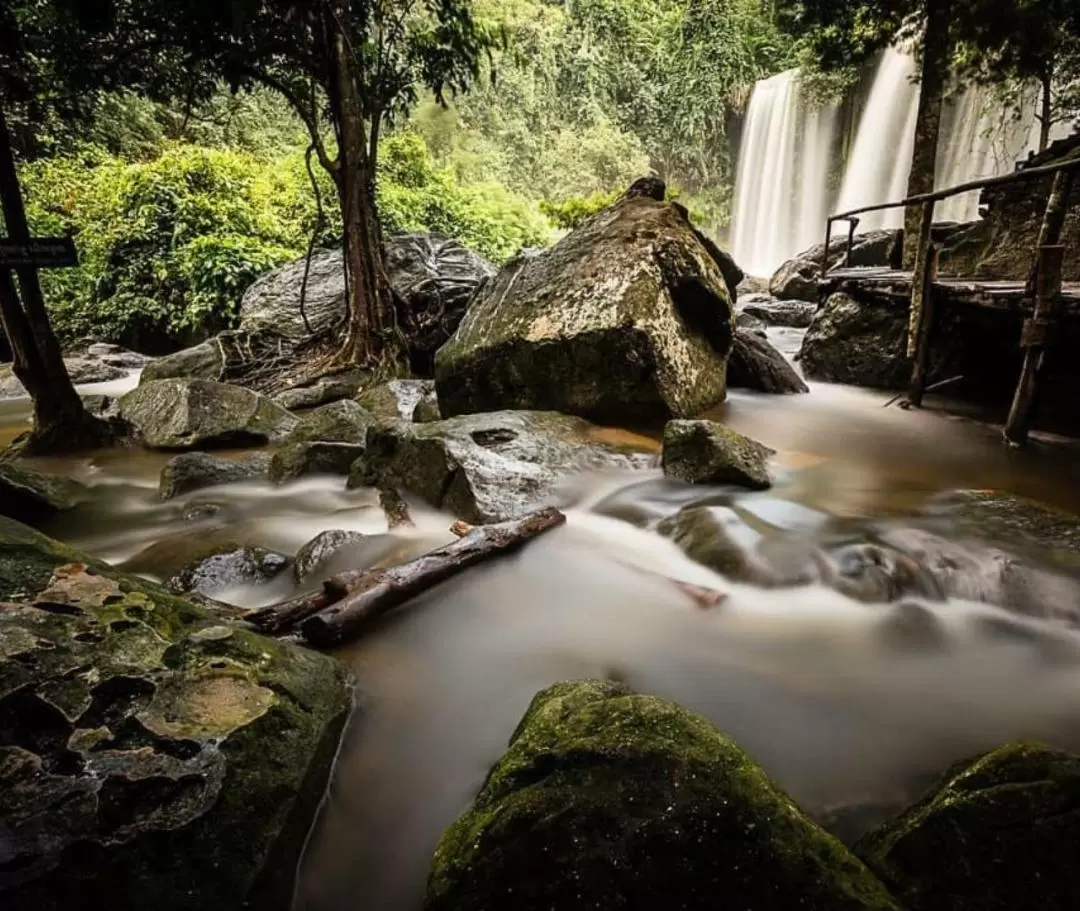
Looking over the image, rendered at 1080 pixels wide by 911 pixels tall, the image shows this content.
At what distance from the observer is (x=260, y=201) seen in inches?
517

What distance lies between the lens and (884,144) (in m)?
19.7

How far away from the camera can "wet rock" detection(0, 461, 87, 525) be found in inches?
150

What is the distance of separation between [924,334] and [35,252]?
7486 mm

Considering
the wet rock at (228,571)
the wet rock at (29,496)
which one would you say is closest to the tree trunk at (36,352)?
the wet rock at (29,496)

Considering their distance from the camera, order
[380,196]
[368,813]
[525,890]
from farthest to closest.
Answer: [380,196]
[368,813]
[525,890]

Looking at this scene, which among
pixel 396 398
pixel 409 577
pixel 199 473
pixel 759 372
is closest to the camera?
pixel 409 577

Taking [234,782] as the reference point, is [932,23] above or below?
above

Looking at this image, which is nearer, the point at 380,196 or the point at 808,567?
the point at 808,567

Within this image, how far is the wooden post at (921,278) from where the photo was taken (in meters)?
5.94

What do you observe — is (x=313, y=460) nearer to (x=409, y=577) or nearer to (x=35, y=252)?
(x=35, y=252)

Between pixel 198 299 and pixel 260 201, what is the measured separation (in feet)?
11.9

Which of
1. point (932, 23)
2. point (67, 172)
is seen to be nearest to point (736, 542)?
point (932, 23)

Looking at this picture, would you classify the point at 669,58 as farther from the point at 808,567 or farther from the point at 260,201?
the point at 808,567

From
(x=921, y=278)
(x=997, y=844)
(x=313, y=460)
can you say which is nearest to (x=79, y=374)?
(x=313, y=460)
